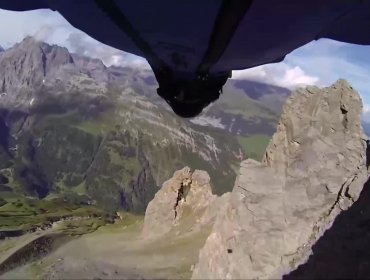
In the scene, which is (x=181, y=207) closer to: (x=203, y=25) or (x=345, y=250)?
(x=345, y=250)

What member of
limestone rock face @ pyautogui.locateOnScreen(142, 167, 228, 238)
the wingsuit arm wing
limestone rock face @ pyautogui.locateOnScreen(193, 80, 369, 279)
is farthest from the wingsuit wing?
limestone rock face @ pyautogui.locateOnScreen(142, 167, 228, 238)

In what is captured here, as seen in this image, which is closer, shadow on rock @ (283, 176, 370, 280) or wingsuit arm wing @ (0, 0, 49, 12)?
wingsuit arm wing @ (0, 0, 49, 12)

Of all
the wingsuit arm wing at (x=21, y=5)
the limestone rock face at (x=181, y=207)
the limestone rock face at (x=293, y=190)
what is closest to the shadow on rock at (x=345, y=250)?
the limestone rock face at (x=293, y=190)

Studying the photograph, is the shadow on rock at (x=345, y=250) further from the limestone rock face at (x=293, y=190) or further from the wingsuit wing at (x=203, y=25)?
the wingsuit wing at (x=203, y=25)

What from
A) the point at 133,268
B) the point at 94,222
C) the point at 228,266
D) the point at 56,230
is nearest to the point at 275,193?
the point at 228,266

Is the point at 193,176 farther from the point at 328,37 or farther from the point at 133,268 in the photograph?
the point at 328,37

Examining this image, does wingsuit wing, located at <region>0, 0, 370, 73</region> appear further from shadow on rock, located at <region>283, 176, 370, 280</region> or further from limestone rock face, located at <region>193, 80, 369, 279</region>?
limestone rock face, located at <region>193, 80, 369, 279</region>

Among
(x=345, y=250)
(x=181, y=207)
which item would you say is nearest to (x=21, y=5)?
(x=345, y=250)
